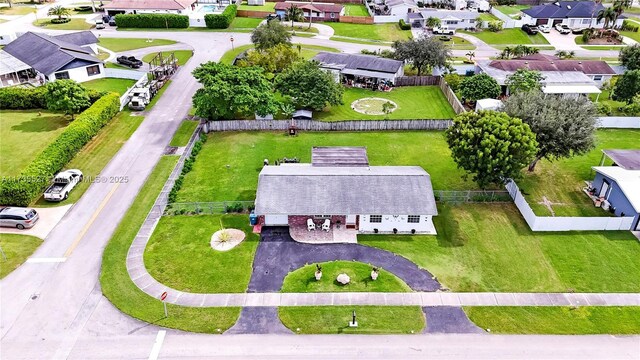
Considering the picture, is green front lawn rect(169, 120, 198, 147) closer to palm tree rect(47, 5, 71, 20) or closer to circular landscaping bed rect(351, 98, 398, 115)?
circular landscaping bed rect(351, 98, 398, 115)

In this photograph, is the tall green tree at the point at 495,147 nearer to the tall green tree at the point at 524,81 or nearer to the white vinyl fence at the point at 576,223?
the white vinyl fence at the point at 576,223

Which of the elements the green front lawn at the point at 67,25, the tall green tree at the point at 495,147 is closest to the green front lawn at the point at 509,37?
the tall green tree at the point at 495,147

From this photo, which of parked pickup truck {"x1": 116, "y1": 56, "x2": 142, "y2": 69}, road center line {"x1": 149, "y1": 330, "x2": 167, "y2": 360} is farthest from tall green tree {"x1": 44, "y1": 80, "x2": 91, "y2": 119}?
road center line {"x1": 149, "y1": 330, "x2": 167, "y2": 360}

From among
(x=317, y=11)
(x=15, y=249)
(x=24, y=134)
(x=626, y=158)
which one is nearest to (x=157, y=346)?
(x=15, y=249)

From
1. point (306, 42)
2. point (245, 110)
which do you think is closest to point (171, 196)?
point (245, 110)

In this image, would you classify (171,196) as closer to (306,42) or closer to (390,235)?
(390,235)

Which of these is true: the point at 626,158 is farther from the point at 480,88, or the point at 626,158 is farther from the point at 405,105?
the point at 405,105

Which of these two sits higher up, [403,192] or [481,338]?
[403,192]
